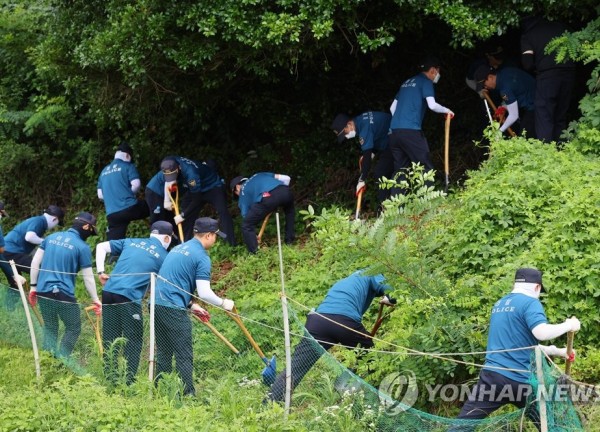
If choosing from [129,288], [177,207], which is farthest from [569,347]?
[177,207]

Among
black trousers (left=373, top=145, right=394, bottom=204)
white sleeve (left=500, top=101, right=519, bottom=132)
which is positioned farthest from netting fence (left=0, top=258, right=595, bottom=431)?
white sleeve (left=500, top=101, right=519, bottom=132)

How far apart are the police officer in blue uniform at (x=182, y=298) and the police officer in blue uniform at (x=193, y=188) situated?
442 cm

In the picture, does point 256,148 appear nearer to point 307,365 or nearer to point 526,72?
point 526,72

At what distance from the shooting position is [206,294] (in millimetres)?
9648

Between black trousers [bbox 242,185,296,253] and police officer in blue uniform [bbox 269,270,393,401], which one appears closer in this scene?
police officer in blue uniform [bbox 269,270,393,401]

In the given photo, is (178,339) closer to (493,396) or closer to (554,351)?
(493,396)

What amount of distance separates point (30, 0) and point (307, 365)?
36.7 ft

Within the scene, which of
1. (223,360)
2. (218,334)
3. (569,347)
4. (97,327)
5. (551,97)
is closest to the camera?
(569,347)

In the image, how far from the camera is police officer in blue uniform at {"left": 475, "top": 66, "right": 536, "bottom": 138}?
13227mm

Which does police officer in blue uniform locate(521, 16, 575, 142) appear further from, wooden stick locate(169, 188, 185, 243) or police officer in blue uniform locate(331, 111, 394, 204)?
wooden stick locate(169, 188, 185, 243)

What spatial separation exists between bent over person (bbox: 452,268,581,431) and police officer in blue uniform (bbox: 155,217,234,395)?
2.86m

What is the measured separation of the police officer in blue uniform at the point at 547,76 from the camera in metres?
12.6

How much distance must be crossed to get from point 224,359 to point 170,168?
4655 millimetres

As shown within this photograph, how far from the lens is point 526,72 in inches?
532
